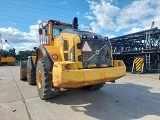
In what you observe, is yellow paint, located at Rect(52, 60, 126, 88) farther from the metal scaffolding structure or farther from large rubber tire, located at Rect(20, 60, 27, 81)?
the metal scaffolding structure

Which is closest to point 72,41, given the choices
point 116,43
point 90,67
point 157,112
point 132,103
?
point 90,67

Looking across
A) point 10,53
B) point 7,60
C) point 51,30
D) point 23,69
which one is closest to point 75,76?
point 51,30

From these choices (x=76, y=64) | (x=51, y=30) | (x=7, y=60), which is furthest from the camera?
(x=7, y=60)

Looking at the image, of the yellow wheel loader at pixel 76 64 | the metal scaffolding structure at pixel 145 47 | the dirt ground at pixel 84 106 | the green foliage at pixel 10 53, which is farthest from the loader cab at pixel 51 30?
the green foliage at pixel 10 53

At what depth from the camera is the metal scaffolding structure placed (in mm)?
11694

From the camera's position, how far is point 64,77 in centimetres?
411

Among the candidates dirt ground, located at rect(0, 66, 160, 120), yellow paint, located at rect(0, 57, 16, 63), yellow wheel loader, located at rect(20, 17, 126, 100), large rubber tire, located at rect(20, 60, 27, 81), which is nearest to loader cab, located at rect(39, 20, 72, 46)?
yellow wheel loader, located at rect(20, 17, 126, 100)

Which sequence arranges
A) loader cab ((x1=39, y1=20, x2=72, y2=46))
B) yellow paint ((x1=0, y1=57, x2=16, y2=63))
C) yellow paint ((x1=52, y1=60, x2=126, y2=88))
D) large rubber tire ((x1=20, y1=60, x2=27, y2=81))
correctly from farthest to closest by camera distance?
1. yellow paint ((x1=0, y1=57, x2=16, y2=63))
2. large rubber tire ((x1=20, y1=60, x2=27, y2=81))
3. loader cab ((x1=39, y1=20, x2=72, y2=46))
4. yellow paint ((x1=52, y1=60, x2=126, y2=88))

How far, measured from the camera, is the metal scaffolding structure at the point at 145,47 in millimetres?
11694

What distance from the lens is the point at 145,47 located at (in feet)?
42.4

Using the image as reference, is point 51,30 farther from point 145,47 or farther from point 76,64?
point 145,47

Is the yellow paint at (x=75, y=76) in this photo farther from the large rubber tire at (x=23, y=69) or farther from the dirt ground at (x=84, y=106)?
the large rubber tire at (x=23, y=69)

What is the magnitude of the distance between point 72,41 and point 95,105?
5.81 ft

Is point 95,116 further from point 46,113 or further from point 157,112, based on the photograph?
point 157,112
